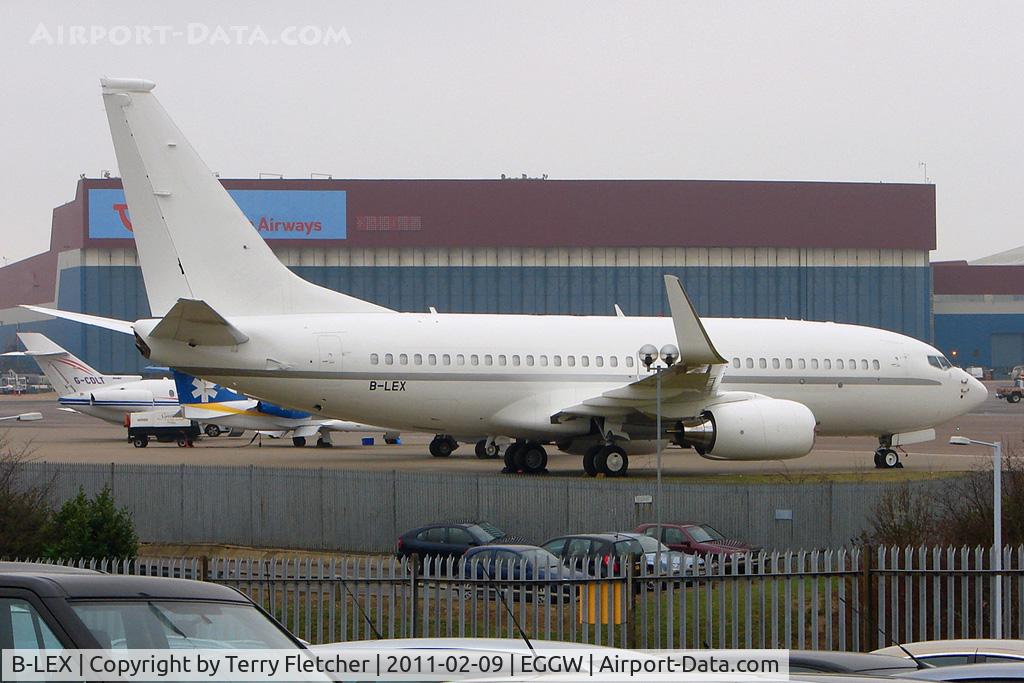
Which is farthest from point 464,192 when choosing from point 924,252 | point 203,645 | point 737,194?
point 203,645

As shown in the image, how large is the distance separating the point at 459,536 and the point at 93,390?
3315 centimetres

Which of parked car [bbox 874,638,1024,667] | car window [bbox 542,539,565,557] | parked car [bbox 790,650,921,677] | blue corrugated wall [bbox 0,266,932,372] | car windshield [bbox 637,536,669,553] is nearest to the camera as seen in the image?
parked car [bbox 790,650,921,677]

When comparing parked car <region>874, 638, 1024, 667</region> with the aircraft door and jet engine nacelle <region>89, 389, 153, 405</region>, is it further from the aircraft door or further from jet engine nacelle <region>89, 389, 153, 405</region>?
jet engine nacelle <region>89, 389, 153, 405</region>

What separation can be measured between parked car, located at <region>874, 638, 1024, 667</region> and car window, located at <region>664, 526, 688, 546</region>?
45.3 ft

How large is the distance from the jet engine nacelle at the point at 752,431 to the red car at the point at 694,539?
4.45 metres

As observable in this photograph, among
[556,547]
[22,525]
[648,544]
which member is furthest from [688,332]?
[22,525]

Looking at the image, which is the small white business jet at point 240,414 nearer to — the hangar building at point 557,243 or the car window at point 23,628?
the car window at point 23,628

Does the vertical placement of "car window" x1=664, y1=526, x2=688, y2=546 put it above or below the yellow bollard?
below

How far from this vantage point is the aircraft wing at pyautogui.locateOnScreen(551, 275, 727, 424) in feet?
86.9

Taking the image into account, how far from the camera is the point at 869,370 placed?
32.7 metres

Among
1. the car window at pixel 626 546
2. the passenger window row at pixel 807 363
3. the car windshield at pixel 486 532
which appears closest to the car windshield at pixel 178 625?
the car window at pixel 626 546

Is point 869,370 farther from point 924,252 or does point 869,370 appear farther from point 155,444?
point 924,252

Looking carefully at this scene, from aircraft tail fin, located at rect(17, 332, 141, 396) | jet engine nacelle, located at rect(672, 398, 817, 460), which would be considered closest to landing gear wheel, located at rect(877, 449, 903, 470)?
jet engine nacelle, located at rect(672, 398, 817, 460)

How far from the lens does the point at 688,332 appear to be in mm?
26703
